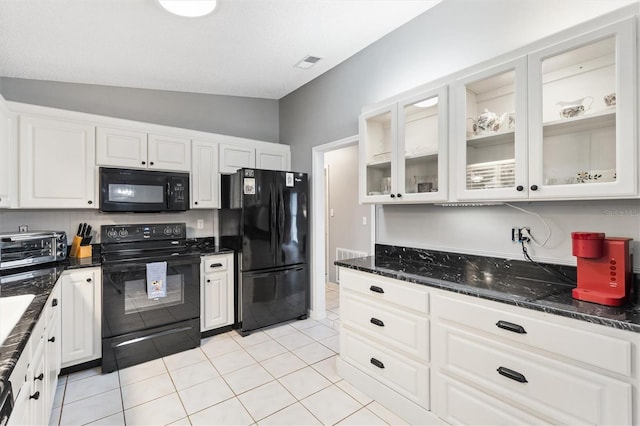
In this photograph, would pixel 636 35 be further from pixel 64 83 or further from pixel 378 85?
pixel 64 83

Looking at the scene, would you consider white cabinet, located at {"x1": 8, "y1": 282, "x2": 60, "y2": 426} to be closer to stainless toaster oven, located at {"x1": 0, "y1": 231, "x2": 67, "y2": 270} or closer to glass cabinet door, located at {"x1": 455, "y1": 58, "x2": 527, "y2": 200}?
stainless toaster oven, located at {"x1": 0, "y1": 231, "x2": 67, "y2": 270}

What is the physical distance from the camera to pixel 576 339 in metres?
1.25

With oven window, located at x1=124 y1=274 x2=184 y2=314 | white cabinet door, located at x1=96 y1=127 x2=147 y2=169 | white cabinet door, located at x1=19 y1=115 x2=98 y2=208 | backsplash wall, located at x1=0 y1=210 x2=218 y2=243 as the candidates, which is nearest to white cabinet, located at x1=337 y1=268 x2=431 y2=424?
oven window, located at x1=124 y1=274 x2=184 y2=314

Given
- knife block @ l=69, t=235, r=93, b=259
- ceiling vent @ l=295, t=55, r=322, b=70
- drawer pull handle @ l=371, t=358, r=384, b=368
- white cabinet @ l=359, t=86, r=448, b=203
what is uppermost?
ceiling vent @ l=295, t=55, r=322, b=70

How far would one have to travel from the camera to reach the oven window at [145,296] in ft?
8.55

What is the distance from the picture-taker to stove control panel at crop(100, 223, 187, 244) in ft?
9.61

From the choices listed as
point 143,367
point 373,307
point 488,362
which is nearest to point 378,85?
point 373,307

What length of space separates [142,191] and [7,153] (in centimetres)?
95

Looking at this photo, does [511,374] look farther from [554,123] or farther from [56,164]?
[56,164]

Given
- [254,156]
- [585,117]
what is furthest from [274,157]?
[585,117]

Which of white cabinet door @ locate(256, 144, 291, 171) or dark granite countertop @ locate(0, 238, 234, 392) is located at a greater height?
white cabinet door @ locate(256, 144, 291, 171)

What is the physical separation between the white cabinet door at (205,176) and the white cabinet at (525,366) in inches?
102

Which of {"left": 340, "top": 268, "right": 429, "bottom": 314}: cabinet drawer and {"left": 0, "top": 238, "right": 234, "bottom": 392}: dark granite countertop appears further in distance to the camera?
{"left": 340, "top": 268, "right": 429, "bottom": 314}: cabinet drawer

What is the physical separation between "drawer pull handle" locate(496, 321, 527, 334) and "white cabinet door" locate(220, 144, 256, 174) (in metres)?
2.95
